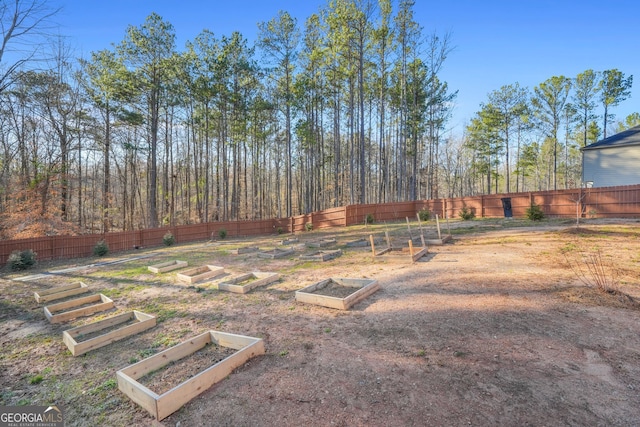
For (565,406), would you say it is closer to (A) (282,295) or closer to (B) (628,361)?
(B) (628,361)

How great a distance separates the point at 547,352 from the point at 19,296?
11.4 meters

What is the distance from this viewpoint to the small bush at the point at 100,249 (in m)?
14.0

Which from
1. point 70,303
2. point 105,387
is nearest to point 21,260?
point 70,303

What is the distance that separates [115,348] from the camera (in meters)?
3.95

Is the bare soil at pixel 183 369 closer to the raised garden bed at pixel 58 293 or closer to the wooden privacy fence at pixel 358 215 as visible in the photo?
the raised garden bed at pixel 58 293

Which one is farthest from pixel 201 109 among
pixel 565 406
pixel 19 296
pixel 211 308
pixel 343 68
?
pixel 565 406

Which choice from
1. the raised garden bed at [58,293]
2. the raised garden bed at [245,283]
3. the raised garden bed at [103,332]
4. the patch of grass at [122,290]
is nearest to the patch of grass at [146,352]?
the raised garden bed at [103,332]

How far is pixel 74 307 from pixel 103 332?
2331 millimetres

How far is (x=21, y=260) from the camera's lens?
1107 cm

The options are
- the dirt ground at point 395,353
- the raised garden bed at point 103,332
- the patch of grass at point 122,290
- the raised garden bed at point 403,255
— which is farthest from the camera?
the raised garden bed at point 403,255

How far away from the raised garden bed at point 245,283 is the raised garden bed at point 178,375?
222 cm

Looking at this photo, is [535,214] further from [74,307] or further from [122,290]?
[74,307]

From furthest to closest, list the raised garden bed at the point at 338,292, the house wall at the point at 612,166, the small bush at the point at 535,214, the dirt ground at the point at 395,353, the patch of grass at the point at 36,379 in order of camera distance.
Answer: the house wall at the point at 612,166 → the small bush at the point at 535,214 → the raised garden bed at the point at 338,292 → the patch of grass at the point at 36,379 → the dirt ground at the point at 395,353

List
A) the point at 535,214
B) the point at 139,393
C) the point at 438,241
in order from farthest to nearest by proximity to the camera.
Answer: the point at 535,214 < the point at 438,241 < the point at 139,393
